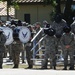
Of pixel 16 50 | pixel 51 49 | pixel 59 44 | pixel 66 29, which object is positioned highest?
pixel 66 29

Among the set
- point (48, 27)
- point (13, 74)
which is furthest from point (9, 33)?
point (13, 74)

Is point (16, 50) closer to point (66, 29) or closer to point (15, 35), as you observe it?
point (15, 35)

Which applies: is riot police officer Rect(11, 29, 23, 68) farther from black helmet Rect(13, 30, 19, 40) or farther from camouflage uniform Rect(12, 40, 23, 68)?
black helmet Rect(13, 30, 19, 40)

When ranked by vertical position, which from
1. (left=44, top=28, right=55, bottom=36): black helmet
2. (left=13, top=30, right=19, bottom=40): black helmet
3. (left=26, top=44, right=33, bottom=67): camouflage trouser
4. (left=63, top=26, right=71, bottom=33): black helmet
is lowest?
(left=26, top=44, right=33, bottom=67): camouflage trouser

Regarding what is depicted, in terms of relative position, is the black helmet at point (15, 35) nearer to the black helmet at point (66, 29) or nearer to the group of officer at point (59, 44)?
the group of officer at point (59, 44)

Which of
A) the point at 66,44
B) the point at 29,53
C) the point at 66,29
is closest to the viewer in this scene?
the point at 66,29

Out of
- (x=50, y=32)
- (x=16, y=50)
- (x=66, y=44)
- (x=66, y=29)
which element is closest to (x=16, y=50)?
(x=16, y=50)

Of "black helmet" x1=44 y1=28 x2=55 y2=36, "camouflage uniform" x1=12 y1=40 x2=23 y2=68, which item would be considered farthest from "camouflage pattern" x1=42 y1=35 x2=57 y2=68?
"camouflage uniform" x1=12 y1=40 x2=23 y2=68

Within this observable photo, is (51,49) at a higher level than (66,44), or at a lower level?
lower

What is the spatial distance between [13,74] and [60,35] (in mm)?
4832

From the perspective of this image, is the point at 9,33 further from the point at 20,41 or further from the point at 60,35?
the point at 60,35

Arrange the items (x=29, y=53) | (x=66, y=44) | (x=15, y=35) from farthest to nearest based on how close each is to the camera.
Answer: (x=15, y=35) < (x=29, y=53) < (x=66, y=44)

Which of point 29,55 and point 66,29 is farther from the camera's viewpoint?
point 29,55

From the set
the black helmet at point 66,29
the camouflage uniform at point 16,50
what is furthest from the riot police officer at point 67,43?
the camouflage uniform at point 16,50
